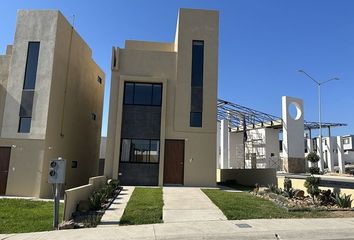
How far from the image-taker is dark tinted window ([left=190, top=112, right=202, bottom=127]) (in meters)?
21.7

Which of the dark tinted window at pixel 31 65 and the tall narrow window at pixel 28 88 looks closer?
the tall narrow window at pixel 28 88

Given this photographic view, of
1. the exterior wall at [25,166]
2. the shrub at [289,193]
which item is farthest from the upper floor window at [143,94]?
the shrub at [289,193]

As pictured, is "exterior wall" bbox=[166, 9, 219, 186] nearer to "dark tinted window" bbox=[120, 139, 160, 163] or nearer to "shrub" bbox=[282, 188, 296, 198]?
"dark tinted window" bbox=[120, 139, 160, 163]

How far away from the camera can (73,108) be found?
23.9 meters

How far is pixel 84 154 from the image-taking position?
26.8 meters

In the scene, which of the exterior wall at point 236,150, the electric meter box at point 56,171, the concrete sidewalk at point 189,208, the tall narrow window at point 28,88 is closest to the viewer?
the electric meter box at point 56,171

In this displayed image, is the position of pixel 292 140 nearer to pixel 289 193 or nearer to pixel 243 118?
pixel 243 118

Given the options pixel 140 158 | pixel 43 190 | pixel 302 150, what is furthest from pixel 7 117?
pixel 302 150

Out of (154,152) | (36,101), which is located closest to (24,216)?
(36,101)

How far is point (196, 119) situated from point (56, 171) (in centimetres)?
1264

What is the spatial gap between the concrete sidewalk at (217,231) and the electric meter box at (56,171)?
1516mm

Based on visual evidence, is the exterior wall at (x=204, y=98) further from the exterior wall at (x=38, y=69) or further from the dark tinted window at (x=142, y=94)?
the exterior wall at (x=38, y=69)

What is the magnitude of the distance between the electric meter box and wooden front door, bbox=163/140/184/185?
11393 mm

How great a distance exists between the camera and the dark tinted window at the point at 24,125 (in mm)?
19278
